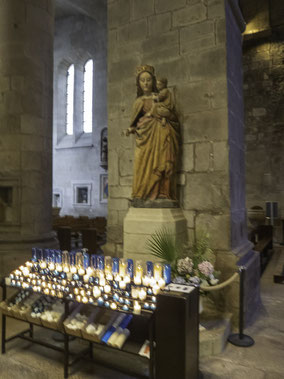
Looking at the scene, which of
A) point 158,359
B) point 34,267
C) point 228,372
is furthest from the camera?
point 34,267

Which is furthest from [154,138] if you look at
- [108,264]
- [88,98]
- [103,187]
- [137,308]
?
[88,98]

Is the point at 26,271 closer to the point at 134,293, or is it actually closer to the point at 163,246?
the point at 134,293

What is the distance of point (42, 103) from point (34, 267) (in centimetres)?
345

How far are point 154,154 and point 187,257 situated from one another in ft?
3.60

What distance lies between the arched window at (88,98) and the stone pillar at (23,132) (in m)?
9.42

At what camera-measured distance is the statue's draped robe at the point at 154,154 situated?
319 cm

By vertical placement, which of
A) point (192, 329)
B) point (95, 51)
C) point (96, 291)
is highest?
point (95, 51)

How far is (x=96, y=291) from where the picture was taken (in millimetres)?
2215

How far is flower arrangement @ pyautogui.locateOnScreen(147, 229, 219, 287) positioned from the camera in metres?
2.69

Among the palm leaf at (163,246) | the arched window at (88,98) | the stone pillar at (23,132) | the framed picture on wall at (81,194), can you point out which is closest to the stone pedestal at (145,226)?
the palm leaf at (163,246)

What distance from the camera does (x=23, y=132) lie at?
5.08m

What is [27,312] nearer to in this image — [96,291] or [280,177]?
[96,291]

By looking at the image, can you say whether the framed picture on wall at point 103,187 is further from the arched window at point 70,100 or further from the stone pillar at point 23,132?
the stone pillar at point 23,132

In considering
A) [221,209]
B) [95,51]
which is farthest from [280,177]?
[95,51]
